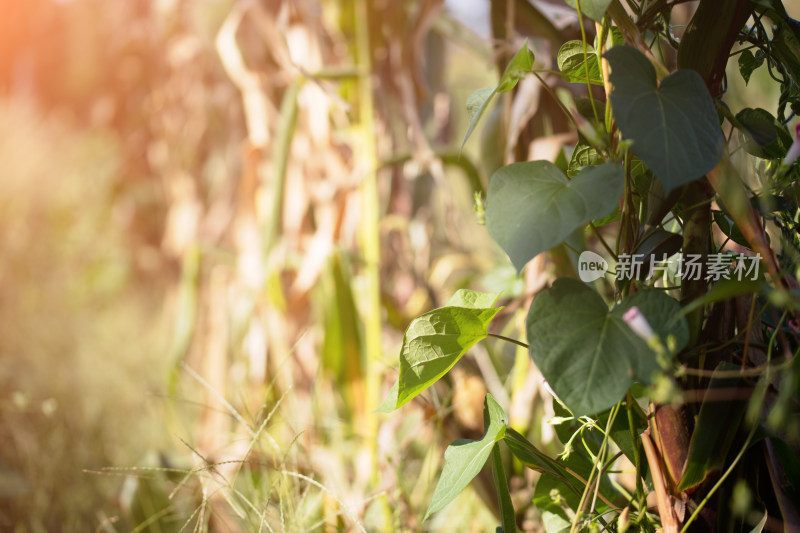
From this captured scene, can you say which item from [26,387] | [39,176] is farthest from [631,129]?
[39,176]

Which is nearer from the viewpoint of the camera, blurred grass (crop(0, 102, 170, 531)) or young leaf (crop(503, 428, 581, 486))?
young leaf (crop(503, 428, 581, 486))

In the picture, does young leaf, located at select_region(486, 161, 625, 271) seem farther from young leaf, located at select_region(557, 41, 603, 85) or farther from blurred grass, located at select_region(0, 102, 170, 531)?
blurred grass, located at select_region(0, 102, 170, 531)

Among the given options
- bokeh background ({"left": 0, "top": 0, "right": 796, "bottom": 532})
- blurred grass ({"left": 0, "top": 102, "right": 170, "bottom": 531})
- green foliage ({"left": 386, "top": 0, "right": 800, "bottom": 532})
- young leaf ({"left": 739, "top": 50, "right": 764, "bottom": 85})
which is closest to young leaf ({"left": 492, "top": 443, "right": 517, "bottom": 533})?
green foliage ({"left": 386, "top": 0, "right": 800, "bottom": 532})

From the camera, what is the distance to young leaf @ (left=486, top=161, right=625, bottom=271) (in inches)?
7.5

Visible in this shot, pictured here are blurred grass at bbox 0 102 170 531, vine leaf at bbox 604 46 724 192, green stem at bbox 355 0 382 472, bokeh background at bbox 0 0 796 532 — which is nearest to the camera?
vine leaf at bbox 604 46 724 192

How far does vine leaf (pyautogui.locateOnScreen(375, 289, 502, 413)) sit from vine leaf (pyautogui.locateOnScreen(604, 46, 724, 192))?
0.28ft

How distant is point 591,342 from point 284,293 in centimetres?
72

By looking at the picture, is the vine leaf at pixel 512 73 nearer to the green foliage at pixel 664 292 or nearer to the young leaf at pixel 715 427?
the green foliage at pixel 664 292

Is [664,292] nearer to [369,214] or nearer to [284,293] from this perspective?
[369,214]

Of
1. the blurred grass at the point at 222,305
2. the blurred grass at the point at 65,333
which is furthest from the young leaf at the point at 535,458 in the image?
the blurred grass at the point at 65,333

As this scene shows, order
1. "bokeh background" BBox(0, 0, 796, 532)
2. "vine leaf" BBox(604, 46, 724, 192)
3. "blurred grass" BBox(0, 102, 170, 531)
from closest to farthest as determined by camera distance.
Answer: "vine leaf" BBox(604, 46, 724, 192) < "bokeh background" BBox(0, 0, 796, 532) < "blurred grass" BBox(0, 102, 170, 531)

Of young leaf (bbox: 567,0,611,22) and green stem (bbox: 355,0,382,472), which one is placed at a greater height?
young leaf (bbox: 567,0,611,22)

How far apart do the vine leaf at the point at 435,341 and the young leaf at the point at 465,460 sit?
34 millimetres

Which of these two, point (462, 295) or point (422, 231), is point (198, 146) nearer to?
point (422, 231)
